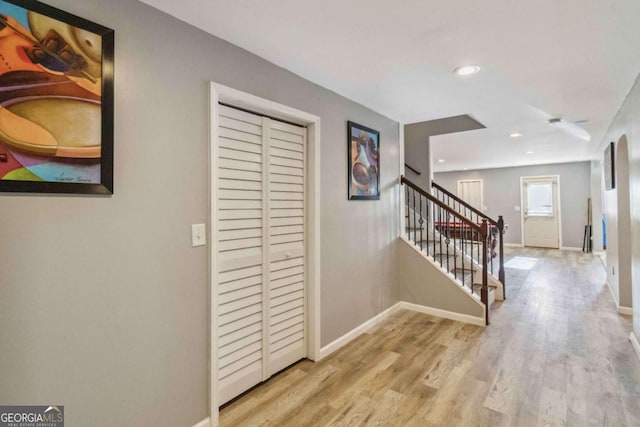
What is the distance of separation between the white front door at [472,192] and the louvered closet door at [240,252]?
8921 millimetres

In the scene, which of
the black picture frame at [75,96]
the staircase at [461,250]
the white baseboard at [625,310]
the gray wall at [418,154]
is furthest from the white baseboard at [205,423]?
the white baseboard at [625,310]

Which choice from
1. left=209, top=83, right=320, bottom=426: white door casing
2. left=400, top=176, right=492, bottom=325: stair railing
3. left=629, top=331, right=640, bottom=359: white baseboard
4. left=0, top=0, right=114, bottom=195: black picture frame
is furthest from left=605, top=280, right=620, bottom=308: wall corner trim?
left=0, top=0, right=114, bottom=195: black picture frame

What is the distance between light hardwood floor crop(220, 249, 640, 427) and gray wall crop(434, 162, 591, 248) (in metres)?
5.66

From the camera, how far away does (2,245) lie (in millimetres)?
1126

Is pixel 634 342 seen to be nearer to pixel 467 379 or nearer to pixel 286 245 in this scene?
pixel 467 379

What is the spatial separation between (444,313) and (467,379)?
128 centimetres

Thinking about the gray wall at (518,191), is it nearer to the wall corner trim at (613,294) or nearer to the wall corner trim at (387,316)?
the wall corner trim at (613,294)

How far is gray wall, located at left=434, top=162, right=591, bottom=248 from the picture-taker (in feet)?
25.9

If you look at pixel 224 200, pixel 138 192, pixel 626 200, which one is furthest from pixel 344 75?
pixel 626 200

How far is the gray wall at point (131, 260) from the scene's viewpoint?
119cm

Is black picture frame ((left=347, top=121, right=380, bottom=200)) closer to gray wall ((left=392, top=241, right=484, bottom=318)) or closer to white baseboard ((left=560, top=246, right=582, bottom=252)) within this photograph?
gray wall ((left=392, top=241, right=484, bottom=318))

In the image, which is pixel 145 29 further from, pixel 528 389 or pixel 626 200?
pixel 626 200

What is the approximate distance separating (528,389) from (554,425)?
1.16 feet

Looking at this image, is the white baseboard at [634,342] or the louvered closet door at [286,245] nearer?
the louvered closet door at [286,245]
